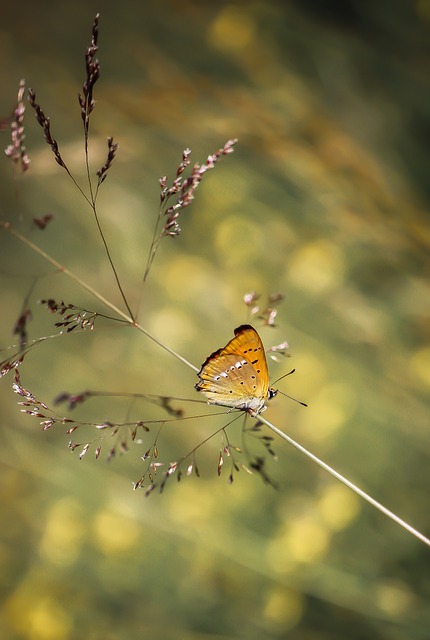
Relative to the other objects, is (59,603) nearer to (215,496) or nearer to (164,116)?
(215,496)

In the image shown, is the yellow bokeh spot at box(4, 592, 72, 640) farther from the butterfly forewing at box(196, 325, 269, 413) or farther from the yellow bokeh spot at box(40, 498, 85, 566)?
the butterfly forewing at box(196, 325, 269, 413)

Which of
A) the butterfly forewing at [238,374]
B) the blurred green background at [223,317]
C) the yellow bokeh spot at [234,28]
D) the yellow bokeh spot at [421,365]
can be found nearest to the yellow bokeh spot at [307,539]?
the blurred green background at [223,317]

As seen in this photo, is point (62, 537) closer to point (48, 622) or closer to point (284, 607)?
point (48, 622)

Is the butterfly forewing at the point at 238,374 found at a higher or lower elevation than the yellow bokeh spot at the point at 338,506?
lower

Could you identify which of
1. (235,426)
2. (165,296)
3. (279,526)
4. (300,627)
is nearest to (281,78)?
(165,296)

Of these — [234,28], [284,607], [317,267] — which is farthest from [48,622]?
[234,28]

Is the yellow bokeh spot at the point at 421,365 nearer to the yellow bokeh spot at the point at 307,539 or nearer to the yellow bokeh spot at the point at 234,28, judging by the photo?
the yellow bokeh spot at the point at 307,539
